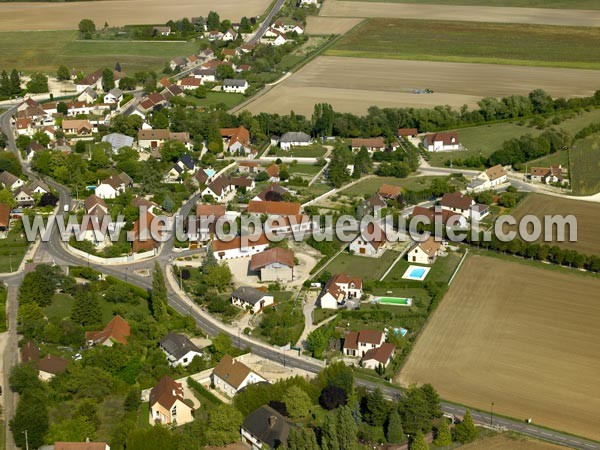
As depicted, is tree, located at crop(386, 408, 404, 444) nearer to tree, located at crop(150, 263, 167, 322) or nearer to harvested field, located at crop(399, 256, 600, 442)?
harvested field, located at crop(399, 256, 600, 442)

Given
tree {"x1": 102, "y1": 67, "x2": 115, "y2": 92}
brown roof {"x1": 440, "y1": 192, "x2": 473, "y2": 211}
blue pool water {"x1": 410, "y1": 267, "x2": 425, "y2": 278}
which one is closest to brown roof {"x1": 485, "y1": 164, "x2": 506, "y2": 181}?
brown roof {"x1": 440, "y1": 192, "x2": 473, "y2": 211}

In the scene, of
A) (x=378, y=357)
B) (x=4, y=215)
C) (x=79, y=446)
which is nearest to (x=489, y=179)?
(x=378, y=357)

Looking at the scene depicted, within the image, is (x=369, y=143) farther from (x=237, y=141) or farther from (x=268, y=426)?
(x=268, y=426)

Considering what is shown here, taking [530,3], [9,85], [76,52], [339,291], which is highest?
[530,3]

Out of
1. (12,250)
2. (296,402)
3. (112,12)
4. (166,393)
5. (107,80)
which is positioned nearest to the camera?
(296,402)

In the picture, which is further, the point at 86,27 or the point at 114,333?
the point at 86,27

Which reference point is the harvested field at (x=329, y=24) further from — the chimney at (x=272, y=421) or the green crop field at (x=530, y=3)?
the chimney at (x=272, y=421)
